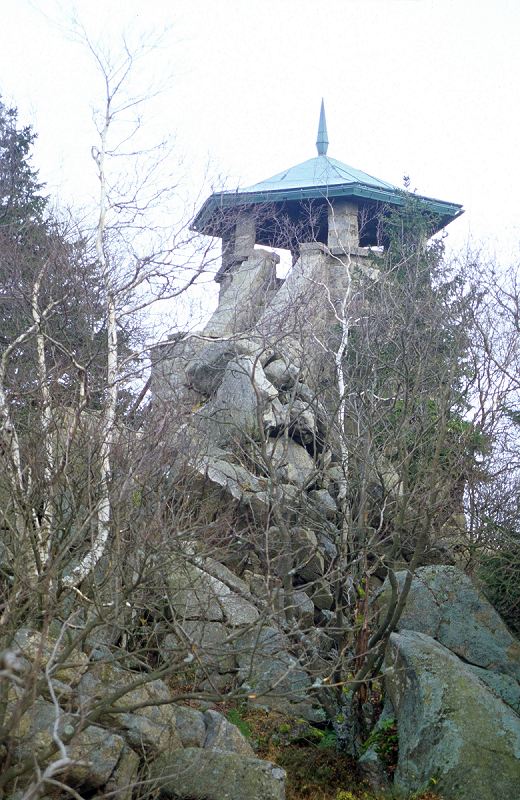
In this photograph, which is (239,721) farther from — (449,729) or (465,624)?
(465,624)

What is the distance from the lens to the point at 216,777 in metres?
8.55

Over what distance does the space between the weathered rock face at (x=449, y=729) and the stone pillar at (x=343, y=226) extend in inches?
556

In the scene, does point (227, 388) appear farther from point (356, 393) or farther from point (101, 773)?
point (101, 773)

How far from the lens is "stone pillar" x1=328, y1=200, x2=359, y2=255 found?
23.6 metres

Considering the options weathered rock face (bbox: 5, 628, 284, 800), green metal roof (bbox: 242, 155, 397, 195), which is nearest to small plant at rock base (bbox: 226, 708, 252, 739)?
weathered rock face (bbox: 5, 628, 284, 800)

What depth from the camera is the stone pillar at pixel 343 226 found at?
23609mm

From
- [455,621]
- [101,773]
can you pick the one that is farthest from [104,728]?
[455,621]

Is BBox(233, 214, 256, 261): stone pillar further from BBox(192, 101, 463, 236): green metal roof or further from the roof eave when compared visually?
the roof eave

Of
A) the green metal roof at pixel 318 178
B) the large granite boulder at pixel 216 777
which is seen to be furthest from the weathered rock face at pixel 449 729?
the green metal roof at pixel 318 178

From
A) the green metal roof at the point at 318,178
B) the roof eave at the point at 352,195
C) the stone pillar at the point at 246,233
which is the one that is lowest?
the stone pillar at the point at 246,233

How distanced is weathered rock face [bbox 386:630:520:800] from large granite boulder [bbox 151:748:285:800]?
218 cm

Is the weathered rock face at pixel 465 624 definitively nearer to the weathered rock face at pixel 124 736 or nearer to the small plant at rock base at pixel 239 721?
the small plant at rock base at pixel 239 721

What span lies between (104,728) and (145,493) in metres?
2.95

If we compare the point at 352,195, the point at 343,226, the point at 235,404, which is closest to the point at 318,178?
the point at 352,195
